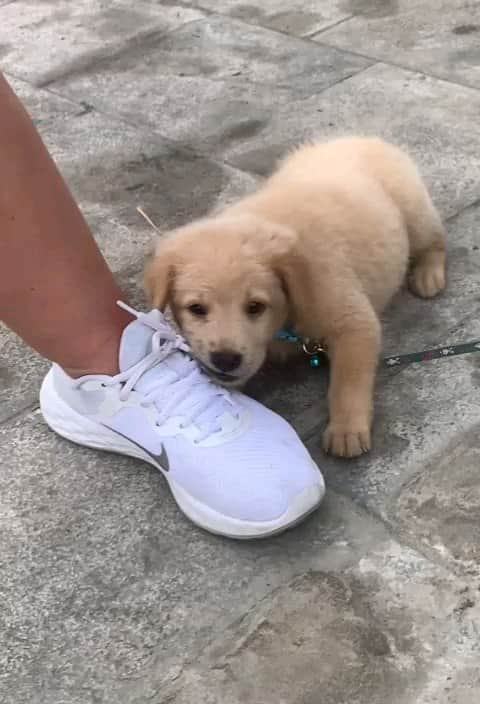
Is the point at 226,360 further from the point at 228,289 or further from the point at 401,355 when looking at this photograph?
the point at 401,355

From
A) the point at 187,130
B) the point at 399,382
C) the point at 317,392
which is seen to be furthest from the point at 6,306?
the point at 187,130

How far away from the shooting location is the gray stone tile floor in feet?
5.00

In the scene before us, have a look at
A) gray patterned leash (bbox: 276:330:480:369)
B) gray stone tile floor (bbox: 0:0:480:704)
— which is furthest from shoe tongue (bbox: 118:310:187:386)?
gray patterned leash (bbox: 276:330:480:369)

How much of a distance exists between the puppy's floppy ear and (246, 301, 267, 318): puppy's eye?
0.18 metres

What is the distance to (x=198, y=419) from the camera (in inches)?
74.2

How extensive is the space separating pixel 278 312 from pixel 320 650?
2.64 feet

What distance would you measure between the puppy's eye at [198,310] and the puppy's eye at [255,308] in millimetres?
92

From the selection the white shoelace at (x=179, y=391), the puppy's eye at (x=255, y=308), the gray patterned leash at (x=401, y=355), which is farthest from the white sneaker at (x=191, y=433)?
the gray patterned leash at (x=401, y=355)

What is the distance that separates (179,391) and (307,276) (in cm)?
41

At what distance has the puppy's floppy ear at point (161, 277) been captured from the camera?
6.88 feet

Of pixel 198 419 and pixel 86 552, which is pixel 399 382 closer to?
pixel 198 419

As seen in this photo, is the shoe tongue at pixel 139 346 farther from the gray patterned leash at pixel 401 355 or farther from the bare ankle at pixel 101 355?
the gray patterned leash at pixel 401 355

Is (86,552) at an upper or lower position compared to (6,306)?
lower

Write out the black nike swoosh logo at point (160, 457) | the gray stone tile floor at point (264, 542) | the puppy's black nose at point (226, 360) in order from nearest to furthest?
the gray stone tile floor at point (264, 542) < the black nike swoosh logo at point (160, 457) < the puppy's black nose at point (226, 360)
